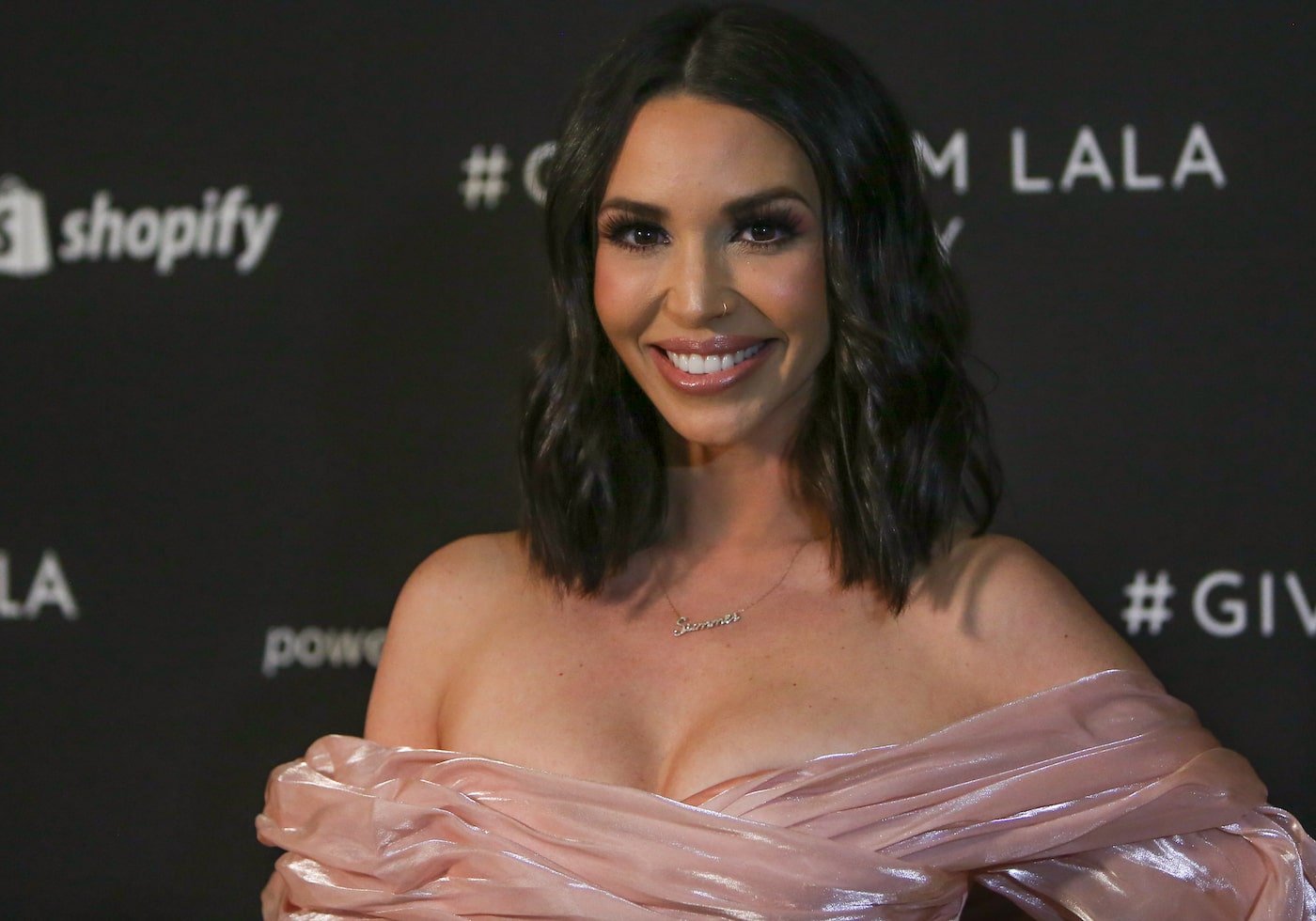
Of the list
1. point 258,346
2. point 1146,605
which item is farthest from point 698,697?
point 258,346

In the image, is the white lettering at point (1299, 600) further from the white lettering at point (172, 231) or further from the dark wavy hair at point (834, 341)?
the white lettering at point (172, 231)

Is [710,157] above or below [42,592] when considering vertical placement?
above

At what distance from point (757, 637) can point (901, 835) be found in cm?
28

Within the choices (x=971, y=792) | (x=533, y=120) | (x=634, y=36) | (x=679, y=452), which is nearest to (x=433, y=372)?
(x=533, y=120)

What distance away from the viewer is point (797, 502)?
1.77 m

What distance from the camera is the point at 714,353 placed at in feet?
5.24

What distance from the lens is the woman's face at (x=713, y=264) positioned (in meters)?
1.57

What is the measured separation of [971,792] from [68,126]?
1759 millimetres

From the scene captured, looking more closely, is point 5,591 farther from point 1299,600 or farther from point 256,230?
point 1299,600

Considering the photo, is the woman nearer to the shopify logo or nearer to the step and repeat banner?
the step and repeat banner

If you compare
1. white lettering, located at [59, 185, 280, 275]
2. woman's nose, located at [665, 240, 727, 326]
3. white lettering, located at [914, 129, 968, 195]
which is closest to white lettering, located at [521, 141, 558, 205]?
white lettering, located at [59, 185, 280, 275]

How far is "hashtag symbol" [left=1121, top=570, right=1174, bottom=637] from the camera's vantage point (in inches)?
86.2

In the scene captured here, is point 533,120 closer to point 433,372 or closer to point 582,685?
point 433,372

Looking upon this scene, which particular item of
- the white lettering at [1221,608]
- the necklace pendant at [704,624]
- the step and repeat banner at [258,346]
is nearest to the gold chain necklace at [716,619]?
the necklace pendant at [704,624]
